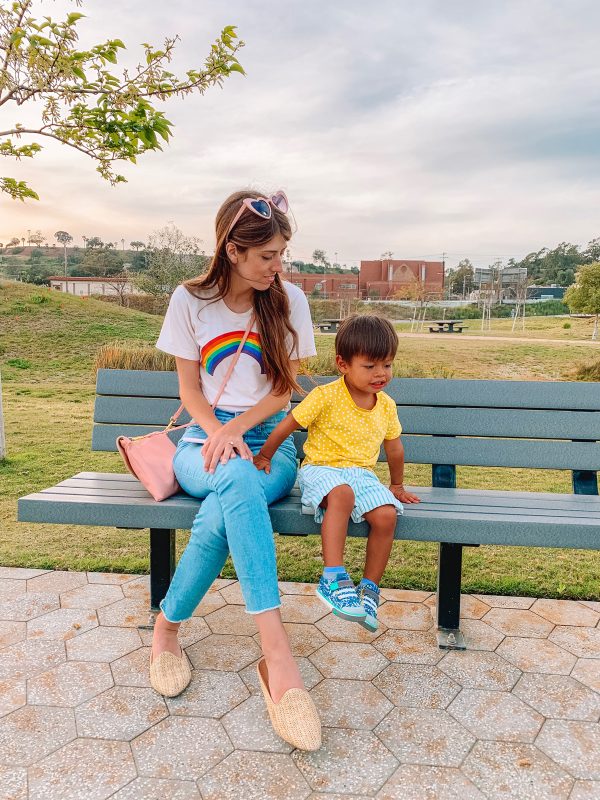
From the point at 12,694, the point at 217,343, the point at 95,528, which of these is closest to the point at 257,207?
the point at 217,343

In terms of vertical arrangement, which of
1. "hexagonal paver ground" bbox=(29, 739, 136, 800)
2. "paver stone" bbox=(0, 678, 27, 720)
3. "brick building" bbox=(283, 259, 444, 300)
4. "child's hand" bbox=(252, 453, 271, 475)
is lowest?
"paver stone" bbox=(0, 678, 27, 720)

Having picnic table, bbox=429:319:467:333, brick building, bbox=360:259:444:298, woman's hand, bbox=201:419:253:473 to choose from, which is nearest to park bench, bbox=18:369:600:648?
woman's hand, bbox=201:419:253:473

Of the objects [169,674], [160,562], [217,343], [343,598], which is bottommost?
[169,674]

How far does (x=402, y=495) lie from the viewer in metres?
2.60

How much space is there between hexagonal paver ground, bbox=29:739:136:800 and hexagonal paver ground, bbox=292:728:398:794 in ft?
1.58

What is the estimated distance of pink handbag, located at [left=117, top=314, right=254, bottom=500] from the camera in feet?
8.16

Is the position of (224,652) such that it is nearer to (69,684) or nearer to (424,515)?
(69,684)

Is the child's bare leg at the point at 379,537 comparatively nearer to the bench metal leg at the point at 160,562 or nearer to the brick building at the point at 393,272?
the bench metal leg at the point at 160,562

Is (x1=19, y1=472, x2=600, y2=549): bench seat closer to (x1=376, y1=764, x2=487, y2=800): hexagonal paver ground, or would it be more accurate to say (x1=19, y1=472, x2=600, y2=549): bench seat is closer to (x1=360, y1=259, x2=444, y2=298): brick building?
(x1=376, y1=764, x2=487, y2=800): hexagonal paver ground

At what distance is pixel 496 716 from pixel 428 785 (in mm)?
422

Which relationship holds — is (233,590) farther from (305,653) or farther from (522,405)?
(522,405)

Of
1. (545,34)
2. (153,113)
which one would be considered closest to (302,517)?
(153,113)

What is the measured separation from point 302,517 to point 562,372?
1240 cm

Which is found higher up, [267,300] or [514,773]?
[267,300]
